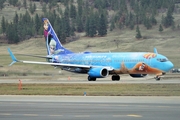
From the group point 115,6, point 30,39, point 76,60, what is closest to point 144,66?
point 76,60

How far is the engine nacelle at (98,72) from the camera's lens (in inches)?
2371

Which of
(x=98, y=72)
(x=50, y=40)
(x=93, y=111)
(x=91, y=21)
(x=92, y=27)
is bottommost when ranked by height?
(x=92, y=27)

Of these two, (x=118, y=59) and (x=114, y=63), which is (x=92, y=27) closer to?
(x=114, y=63)

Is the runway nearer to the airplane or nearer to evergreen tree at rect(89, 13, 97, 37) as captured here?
the airplane

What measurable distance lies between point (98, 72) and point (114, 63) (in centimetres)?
271

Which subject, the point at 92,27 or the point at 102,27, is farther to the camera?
the point at 92,27

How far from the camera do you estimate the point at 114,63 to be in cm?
6188

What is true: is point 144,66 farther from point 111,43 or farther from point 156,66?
point 111,43

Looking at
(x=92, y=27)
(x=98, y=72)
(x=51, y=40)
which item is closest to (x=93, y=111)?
(x=98, y=72)

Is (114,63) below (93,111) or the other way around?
below

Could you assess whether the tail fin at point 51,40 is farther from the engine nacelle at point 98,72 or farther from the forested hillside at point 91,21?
the forested hillside at point 91,21

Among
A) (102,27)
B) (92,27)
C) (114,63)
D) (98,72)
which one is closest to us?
(98,72)

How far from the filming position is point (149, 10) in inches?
7151

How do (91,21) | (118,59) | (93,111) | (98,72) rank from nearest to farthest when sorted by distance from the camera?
(93,111)
(98,72)
(118,59)
(91,21)
